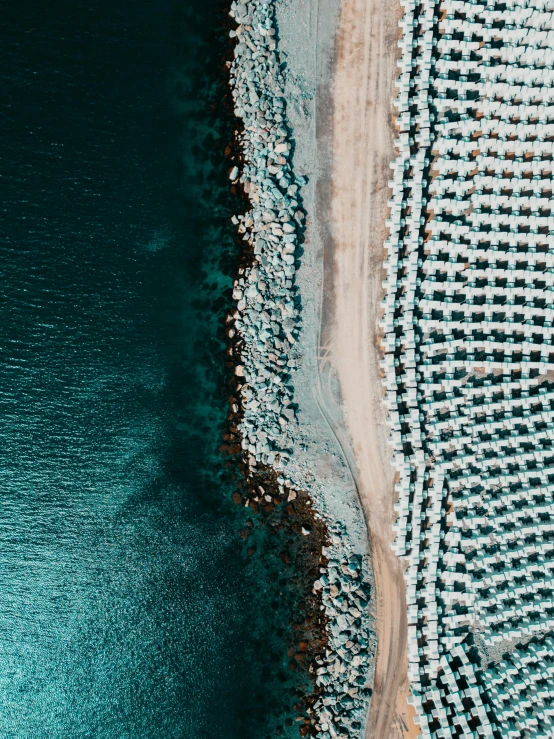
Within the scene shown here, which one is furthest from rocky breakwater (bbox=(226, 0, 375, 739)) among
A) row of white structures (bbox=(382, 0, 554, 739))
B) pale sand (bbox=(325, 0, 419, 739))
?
row of white structures (bbox=(382, 0, 554, 739))

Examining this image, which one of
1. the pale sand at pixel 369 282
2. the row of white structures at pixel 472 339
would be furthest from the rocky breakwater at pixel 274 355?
the row of white structures at pixel 472 339

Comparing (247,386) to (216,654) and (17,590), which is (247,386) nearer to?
(216,654)

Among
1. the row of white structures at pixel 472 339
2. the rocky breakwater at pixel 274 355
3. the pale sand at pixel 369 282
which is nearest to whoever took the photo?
the row of white structures at pixel 472 339

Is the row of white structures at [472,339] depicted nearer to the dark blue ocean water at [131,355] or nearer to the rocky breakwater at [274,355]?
the rocky breakwater at [274,355]

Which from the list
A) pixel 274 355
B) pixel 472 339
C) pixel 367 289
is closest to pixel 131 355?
pixel 274 355

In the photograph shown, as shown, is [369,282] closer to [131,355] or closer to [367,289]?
[367,289]

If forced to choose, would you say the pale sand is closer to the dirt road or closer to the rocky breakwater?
the dirt road

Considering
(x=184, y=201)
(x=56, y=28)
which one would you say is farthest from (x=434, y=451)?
(x=56, y=28)

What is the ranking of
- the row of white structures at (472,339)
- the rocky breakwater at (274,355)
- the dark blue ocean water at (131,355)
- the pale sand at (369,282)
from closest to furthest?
the row of white structures at (472,339)
the pale sand at (369,282)
the rocky breakwater at (274,355)
the dark blue ocean water at (131,355)
